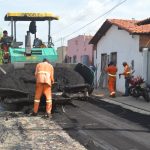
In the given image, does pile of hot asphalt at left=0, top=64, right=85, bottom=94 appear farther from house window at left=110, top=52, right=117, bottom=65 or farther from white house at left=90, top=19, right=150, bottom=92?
house window at left=110, top=52, right=117, bottom=65

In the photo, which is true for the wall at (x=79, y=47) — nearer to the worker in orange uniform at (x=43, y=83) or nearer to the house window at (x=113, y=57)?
the house window at (x=113, y=57)

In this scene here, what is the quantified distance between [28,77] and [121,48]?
390 inches

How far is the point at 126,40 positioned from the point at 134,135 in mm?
13013

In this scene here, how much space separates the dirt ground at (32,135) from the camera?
876 cm

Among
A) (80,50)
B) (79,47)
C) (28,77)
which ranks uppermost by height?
(79,47)

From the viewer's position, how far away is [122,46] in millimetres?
23406

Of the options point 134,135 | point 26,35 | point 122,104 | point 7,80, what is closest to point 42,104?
point 7,80

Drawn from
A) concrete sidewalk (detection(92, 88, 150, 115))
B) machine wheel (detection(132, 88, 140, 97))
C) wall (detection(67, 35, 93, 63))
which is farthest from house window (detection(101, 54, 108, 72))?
machine wheel (detection(132, 88, 140, 97))

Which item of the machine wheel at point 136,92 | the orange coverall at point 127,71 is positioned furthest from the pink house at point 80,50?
the machine wheel at point 136,92

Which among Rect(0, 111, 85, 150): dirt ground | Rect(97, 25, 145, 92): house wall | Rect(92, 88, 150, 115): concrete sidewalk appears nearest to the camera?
Rect(0, 111, 85, 150): dirt ground

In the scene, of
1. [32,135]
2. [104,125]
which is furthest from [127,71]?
[32,135]

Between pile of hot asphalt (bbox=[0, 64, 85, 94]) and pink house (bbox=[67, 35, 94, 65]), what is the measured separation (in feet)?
57.8

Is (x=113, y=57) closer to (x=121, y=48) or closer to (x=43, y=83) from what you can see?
(x=121, y=48)

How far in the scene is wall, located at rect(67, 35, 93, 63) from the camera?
116 feet
